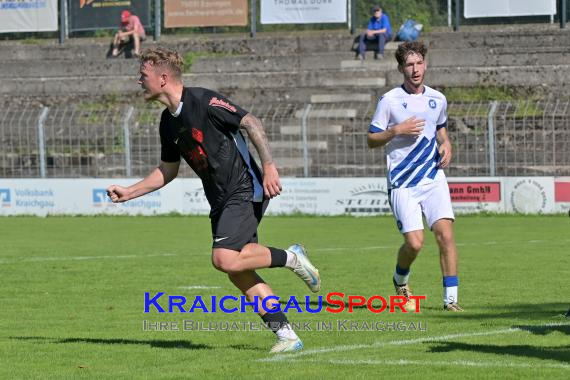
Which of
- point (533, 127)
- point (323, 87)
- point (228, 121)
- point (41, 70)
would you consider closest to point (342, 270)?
point (228, 121)

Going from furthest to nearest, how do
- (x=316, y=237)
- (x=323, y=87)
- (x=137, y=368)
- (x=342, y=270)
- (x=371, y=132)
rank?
1. (x=323, y=87)
2. (x=316, y=237)
3. (x=342, y=270)
4. (x=371, y=132)
5. (x=137, y=368)

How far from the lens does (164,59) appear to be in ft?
26.5

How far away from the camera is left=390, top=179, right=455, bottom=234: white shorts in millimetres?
10602

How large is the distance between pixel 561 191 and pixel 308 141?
18.3 ft

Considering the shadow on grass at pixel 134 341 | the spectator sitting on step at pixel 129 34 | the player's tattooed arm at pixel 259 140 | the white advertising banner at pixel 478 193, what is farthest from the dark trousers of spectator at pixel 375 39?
the player's tattooed arm at pixel 259 140

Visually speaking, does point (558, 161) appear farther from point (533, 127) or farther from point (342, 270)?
point (342, 270)

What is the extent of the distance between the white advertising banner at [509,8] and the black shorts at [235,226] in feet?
78.2

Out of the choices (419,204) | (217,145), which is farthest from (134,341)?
(419,204)

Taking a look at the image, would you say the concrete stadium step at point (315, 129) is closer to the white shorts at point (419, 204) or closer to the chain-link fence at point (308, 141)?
the chain-link fence at point (308, 141)

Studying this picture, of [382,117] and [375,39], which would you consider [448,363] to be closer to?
A: [382,117]

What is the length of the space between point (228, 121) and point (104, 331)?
234cm

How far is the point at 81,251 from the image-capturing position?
17.9 metres

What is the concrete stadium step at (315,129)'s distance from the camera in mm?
26656

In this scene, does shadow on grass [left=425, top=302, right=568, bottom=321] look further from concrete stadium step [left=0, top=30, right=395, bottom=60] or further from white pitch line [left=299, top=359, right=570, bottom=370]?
concrete stadium step [left=0, top=30, right=395, bottom=60]
